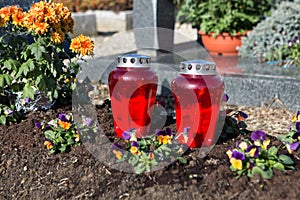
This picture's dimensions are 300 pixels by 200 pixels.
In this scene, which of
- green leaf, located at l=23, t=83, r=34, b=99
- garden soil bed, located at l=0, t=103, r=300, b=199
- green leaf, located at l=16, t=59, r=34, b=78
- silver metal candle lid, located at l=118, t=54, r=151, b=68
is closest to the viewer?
garden soil bed, located at l=0, t=103, r=300, b=199

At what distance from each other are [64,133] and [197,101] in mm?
788

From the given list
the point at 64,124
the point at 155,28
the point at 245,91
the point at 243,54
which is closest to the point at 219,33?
the point at 243,54

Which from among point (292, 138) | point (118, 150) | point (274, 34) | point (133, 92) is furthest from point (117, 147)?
point (274, 34)

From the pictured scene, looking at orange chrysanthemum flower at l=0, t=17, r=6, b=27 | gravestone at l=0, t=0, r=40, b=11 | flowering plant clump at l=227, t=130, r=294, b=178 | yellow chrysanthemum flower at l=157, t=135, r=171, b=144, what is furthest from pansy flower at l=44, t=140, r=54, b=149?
gravestone at l=0, t=0, r=40, b=11

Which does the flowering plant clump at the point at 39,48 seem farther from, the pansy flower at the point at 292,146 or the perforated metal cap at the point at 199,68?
the pansy flower at the point at 292,146

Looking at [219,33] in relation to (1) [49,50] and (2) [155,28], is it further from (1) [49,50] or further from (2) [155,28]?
(1) [49,50]

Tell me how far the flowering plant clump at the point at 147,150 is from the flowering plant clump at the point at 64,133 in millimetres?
284

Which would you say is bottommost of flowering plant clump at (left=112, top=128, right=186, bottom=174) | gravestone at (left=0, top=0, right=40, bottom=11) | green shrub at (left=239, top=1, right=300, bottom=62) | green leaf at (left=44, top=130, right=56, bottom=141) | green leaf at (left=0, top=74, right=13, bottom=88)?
green shrub at (left=239, top=1, right=300, bottom=62)

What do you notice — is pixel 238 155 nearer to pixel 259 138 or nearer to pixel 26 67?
pixel 259 138

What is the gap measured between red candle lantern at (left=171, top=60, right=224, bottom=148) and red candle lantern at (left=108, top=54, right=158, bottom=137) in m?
0.17

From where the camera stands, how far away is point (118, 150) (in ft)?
7.80

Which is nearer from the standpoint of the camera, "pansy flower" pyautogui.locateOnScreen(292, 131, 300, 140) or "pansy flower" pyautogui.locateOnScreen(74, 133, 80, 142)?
"pansy flower" pyautogui.locateOnScreen(292, 131, 300, 140)

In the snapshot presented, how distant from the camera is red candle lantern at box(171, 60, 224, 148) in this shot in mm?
2371

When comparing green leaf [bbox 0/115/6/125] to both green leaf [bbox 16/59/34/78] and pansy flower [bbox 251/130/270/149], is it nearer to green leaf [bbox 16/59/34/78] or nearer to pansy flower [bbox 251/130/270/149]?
green leaf [bbox 16/59/34/78]
